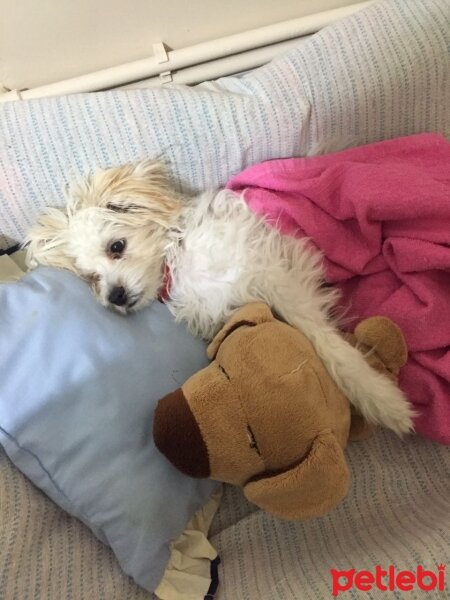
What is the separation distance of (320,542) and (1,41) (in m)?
1.30

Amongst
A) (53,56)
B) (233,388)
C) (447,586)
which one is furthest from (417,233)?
(53,56)

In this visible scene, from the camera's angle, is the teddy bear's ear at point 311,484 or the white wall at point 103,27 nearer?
the teddy bear's ear at point 311,484

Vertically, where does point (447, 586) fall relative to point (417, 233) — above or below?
below

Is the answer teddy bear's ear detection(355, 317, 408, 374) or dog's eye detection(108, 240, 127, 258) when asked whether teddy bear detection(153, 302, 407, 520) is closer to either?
teddy bear's ear detection(355, 317, 408, 374)

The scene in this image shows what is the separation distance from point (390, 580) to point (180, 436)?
1.20ft

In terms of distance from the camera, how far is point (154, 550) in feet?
3.10

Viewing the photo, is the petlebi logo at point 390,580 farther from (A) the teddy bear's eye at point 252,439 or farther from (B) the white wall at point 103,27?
(B) the white wall at point 103,27

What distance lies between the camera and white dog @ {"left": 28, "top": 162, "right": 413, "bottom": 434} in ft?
3.60

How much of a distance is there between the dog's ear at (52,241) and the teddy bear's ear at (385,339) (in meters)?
0.64

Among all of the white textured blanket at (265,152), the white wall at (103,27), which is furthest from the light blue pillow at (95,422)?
the white wall at (103,27)

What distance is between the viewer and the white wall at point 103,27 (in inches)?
49.4

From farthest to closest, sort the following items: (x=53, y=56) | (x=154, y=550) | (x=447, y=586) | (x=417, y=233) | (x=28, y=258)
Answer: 1. (x=53, y=56)
2. (x=28, y=258)
3. (x=417, y=233)
4. (x=154, y=550)
5. (x=447, y=586)

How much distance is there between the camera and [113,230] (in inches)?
46.5

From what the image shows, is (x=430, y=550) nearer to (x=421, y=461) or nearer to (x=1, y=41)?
(x=421, y=461)
